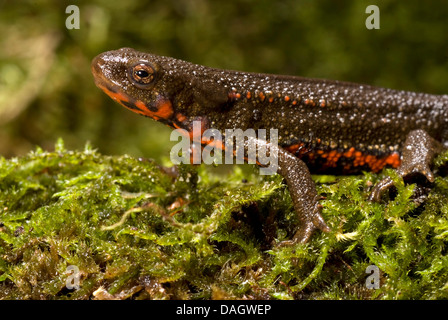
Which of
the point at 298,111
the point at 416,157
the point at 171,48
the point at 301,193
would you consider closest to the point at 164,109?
the point at 298,111

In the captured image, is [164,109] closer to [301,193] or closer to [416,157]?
[301,193]

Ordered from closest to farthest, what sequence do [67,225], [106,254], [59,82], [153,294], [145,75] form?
[153,294]
[106,254]
[67,225]
[145,75]
[59,82]

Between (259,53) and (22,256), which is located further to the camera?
(259,53)

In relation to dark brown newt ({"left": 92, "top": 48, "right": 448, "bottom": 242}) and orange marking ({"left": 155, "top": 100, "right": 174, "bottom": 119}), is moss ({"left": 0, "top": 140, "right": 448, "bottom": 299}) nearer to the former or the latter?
dark brown newt ({"left": 92, "top": 48, "right": 448, "bottom": 242})

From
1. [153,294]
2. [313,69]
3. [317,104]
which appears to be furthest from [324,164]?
[313,69]

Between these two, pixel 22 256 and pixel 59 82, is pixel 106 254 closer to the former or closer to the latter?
pixel 22 256

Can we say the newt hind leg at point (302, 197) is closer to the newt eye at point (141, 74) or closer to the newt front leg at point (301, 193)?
the newt front leg at point (301, 193)

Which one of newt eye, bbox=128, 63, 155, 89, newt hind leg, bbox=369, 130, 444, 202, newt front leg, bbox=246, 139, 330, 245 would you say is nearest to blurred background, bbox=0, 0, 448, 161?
newt eye, bbox=128, 63, 155, 89
